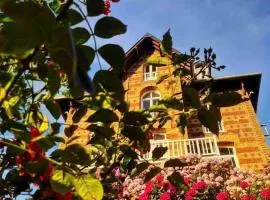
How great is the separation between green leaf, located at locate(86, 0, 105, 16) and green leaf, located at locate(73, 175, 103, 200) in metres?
0.48

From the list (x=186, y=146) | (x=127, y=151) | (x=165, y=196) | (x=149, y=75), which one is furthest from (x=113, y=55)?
(x=149, y=75)

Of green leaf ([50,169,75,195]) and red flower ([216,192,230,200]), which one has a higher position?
red flower ([216,192,230,200])

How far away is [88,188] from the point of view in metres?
0.97

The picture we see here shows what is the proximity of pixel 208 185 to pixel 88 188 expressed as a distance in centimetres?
1180

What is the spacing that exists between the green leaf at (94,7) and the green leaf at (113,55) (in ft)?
0.34

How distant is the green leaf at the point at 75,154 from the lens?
1140 millimetres

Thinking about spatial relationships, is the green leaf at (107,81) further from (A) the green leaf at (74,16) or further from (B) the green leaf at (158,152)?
(B) the green leaf at (158,152)

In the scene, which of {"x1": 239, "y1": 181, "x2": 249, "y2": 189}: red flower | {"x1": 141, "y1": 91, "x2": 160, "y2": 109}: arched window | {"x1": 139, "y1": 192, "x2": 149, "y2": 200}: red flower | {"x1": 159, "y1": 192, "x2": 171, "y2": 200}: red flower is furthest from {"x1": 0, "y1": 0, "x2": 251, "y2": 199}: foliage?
{"x1": 141, "y1": 91, "x2": 160, "y2": 109}: arched window

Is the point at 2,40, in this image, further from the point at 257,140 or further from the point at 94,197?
the point at 257,140

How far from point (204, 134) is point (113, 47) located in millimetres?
17375

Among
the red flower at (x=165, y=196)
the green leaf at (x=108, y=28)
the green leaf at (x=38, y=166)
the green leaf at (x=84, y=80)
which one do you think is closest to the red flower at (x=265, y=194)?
the red flower at (x=165, y=196)

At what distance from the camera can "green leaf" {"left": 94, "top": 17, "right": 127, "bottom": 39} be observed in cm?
104

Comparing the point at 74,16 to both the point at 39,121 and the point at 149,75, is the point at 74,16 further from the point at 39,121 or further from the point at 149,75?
the point at 149,75

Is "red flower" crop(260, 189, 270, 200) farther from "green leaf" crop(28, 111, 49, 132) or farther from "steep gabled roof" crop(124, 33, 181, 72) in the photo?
"steep gabled roof" crop(124, 33, 181, 72)
